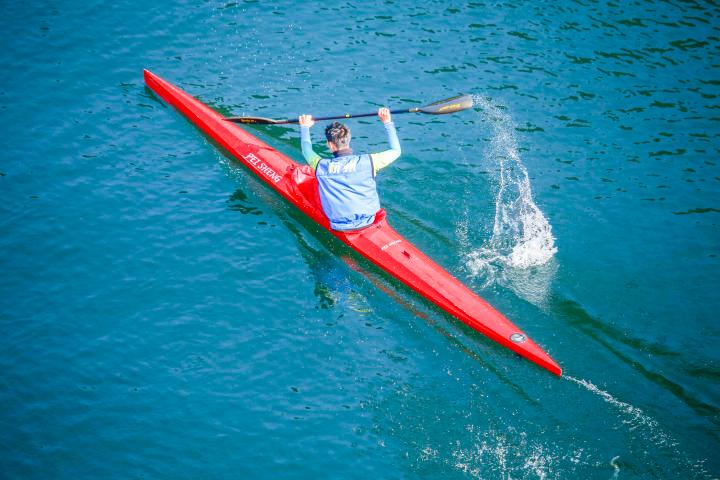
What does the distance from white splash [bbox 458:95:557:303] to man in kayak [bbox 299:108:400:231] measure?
5.18ft

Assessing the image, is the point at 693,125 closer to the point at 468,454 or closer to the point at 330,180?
the point at 330,180

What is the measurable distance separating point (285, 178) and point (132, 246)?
8.33 ft

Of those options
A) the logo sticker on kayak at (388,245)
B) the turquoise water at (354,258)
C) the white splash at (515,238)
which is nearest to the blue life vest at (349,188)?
the logo sticker on kayak at (388,245)

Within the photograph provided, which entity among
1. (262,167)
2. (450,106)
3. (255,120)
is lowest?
(262,167)

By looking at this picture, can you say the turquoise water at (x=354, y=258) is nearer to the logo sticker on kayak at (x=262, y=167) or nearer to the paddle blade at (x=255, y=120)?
the logo sticker on kayak at (x=262, y=167)

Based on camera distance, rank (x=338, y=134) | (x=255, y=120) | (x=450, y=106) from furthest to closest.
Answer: (x=255, y=120) < (x=450, y=106) < (x=338, y=134)

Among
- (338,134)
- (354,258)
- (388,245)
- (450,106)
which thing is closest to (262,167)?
(338,134)

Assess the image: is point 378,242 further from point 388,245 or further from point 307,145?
point 307,145

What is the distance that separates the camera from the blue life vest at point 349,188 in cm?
834

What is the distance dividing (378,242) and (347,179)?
99 cm

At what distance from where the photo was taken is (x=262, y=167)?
400 inches

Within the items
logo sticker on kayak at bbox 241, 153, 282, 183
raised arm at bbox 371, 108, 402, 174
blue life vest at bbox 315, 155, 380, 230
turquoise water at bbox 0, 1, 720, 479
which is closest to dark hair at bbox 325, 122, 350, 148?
blue life vest at bbox 315, 155, 380, 230

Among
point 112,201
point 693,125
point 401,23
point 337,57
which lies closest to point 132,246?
point 112,201

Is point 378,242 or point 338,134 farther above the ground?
point 338,134
